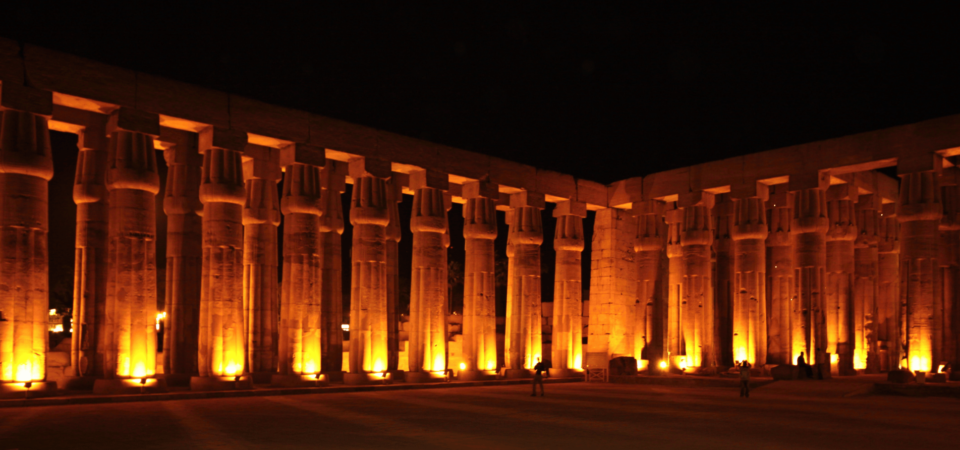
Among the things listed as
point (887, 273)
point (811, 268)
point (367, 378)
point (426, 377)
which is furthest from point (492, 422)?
point (887, 273)

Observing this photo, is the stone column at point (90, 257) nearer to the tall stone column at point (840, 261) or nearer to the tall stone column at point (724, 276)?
the tall stone column at point (724, 276)

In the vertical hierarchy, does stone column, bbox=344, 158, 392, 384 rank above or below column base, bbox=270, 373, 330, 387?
above

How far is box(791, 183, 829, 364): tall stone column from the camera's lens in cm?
2959

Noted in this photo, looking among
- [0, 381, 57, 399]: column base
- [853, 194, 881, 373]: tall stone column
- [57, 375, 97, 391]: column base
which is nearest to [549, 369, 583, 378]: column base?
[853, 194, 881, 373]: tall stone column

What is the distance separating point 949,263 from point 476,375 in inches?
720

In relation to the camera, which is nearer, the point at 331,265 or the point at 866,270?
the point at 331,265

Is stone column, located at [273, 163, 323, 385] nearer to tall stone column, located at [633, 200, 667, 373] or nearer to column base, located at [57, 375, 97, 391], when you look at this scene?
column base, located at [57, 375, 97, 391]

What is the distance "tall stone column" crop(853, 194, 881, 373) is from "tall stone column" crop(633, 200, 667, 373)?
955 cm

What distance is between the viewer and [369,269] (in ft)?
89.8

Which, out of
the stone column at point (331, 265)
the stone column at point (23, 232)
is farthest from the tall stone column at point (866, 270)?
the stone column at point (23, 232)

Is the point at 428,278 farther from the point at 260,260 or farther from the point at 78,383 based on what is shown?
the point at 78,383

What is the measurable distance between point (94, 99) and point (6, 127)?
7.62 feet

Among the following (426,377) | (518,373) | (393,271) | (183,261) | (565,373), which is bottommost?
(565,373)

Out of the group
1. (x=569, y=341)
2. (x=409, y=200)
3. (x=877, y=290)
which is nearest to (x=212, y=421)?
(x=569, y=341)
